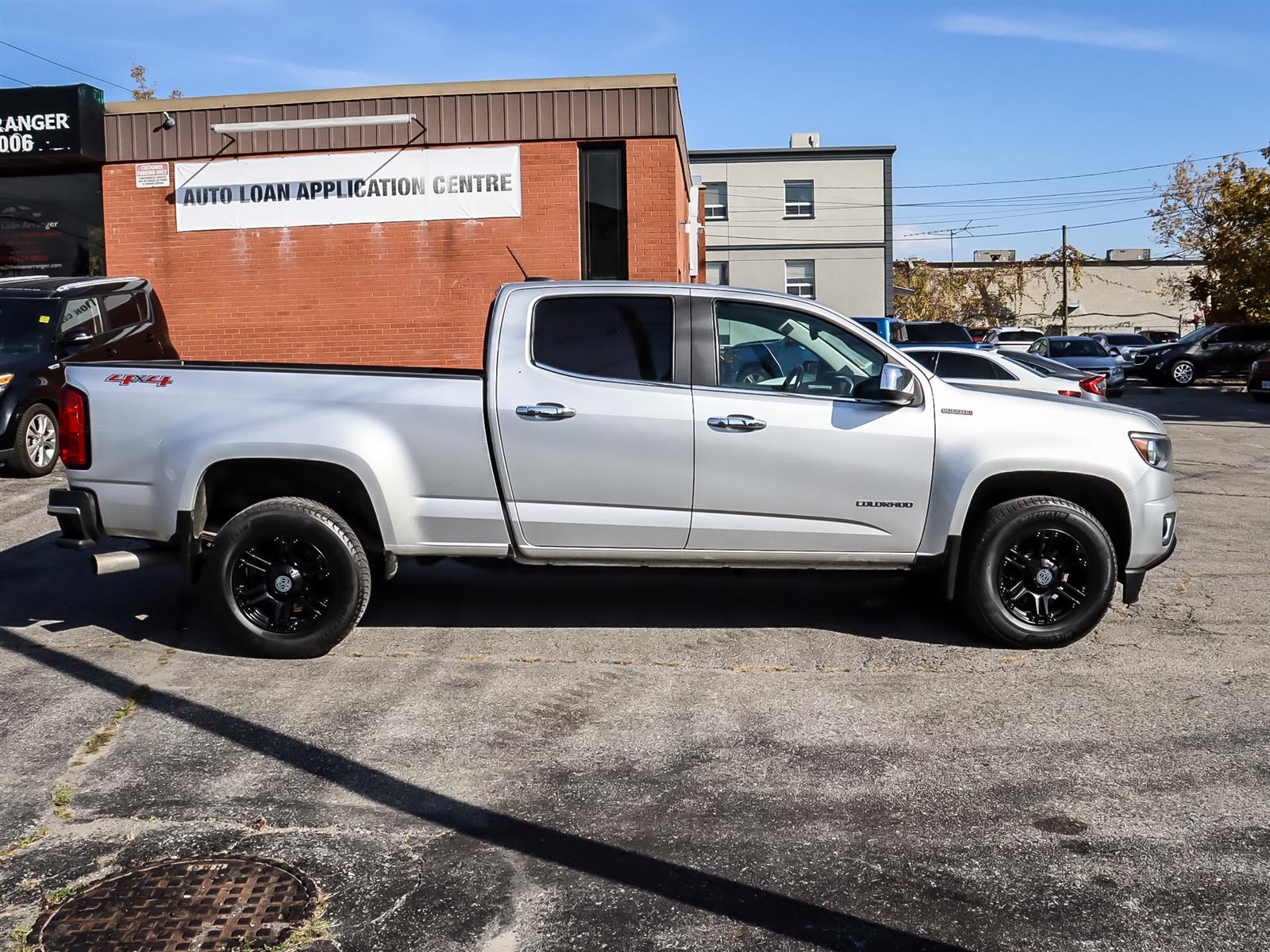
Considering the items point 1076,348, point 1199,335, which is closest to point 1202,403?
point 1076,348

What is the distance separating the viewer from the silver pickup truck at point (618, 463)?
6199 mm

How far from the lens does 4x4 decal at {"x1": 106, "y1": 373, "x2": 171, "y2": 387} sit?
6.25 metres

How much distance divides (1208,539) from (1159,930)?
6936 millimetres

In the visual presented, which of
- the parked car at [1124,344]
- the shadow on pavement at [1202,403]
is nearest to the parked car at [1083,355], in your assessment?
the shadow on pavement at [1202,403]

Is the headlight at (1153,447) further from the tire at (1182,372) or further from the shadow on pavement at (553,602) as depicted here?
the tire at (1182,372)

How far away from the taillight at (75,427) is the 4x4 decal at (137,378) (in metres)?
0.19

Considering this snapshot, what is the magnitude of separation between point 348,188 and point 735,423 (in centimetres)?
1302

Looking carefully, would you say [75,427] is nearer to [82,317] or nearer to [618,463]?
[618,463]

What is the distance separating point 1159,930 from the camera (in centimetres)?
343

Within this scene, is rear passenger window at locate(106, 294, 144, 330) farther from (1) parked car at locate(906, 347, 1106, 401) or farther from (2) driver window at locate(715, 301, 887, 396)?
(1) parked car at locate(906, 347, 1106, 401)

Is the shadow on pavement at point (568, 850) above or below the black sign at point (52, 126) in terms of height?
below

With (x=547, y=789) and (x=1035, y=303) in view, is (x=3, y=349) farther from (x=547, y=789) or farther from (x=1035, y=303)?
(x=1035, y=303)

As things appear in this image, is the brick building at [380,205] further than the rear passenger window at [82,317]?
Yes

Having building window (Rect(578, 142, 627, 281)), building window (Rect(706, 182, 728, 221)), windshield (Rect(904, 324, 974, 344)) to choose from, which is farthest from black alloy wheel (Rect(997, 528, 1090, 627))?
building window (Rect(706, 182, 728, 221))
